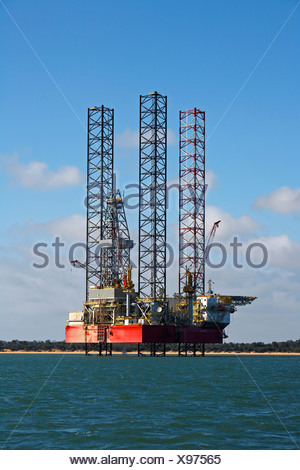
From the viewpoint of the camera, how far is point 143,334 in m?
92.2

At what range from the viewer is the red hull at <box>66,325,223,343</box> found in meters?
92.8

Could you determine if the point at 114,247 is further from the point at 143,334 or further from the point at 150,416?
the point at 150,416

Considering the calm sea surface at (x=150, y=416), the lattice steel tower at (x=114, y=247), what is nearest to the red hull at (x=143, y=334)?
the lattice steel tower at (x=114, y=247)

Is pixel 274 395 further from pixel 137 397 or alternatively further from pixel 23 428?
pixel 23 428

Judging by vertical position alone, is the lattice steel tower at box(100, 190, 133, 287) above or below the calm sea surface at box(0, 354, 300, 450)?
above

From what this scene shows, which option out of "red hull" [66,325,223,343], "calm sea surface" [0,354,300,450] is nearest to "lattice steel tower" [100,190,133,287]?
"red hull" [66,325,223,343]

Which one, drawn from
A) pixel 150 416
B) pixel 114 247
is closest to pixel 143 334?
pixel 114 247

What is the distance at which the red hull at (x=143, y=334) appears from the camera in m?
92.8

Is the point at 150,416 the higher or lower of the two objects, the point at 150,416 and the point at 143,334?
the lower

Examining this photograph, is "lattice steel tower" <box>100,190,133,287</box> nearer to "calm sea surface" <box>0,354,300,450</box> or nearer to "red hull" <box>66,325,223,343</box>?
"red hull" <box>66,325,223,343</box>

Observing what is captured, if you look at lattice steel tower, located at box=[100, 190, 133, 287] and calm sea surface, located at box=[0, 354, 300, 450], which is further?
lattice steel tower, located at box=[100, 190, 133, 287]

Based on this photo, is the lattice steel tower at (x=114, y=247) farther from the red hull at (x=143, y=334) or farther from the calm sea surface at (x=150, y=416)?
the calm sea surface at (x=150, y=416)

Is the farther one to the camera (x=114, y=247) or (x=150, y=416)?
(x=114, y=247)

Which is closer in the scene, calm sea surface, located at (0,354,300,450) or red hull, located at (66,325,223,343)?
calm sea surface, located at (0,354,300,450)
